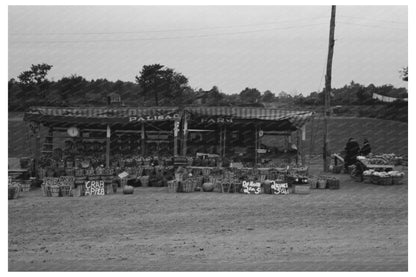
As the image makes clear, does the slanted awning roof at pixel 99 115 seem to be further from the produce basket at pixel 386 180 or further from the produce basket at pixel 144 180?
the produce basket at pixel 386 180

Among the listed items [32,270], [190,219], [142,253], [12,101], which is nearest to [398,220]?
[190,219]

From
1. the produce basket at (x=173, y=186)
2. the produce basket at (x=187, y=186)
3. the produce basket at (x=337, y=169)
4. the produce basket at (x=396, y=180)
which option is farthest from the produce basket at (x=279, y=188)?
the produce basket at (x=337, y=169)

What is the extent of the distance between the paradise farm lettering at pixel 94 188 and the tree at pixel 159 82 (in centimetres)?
2269

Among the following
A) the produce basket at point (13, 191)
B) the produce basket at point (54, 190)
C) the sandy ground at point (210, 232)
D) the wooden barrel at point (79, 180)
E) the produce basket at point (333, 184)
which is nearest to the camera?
the sandy ground at point (210, 232)

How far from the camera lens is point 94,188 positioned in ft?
47.0

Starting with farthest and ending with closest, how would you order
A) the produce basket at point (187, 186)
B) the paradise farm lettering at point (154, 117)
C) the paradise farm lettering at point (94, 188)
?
the paradise farm lettering at point (154, 117), the produce basket at point (187, 186), the paradise farm lettering at point (94, 188)

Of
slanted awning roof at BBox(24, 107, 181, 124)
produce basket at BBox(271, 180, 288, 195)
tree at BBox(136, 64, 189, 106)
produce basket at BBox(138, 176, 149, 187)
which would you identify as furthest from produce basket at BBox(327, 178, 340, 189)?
tree at BBox(136, 64, 189, 106)

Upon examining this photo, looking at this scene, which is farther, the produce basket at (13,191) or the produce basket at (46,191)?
the produce basket at (46,191)

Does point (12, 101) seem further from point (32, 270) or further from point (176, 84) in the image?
point (32, 270)

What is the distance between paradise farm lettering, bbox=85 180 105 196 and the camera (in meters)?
14.2

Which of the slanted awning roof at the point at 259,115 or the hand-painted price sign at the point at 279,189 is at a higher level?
the slanted awning roof at the point at 259,115

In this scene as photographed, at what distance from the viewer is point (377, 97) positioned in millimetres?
40875

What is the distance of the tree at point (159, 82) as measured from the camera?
121 feet

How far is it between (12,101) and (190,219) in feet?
74.6
